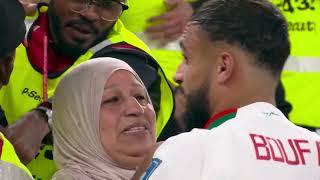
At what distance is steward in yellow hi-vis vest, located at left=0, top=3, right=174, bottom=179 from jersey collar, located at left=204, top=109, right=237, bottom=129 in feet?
4.49

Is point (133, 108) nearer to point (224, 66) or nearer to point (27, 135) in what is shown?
point (27, 135)

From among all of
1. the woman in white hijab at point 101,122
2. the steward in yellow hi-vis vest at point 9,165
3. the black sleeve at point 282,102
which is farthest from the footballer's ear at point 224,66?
the black sleeve at point 282,102

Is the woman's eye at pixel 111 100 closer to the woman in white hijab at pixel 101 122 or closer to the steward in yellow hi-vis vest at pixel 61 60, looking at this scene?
the woman in white hijab at pixel 101 122

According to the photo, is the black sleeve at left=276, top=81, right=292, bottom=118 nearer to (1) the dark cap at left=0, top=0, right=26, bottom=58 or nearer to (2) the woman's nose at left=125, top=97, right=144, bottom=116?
(2) the woman's nose at left=125, top=97, right=144, bottom=116

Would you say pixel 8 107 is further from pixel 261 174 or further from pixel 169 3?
pixel 261 174

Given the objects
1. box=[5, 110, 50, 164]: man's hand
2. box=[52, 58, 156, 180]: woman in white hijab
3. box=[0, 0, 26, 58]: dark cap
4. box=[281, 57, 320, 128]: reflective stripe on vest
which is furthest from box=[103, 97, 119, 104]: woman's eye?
box=[281, 57, 320, 128]: reflective stripe on vest

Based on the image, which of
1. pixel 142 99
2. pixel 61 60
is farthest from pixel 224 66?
pixel 61 60

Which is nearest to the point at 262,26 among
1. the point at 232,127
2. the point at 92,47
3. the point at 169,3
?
the point at 232,127

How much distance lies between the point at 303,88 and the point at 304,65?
12 cm

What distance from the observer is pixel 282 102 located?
17.7 feet

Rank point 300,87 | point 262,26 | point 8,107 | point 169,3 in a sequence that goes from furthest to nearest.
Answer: point 300,87
point 169,3
point 8,107
point 262,26

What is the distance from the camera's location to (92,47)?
4.52 m

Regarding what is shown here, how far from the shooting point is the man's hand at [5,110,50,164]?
13.4 feet

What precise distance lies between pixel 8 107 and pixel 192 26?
1.55m
